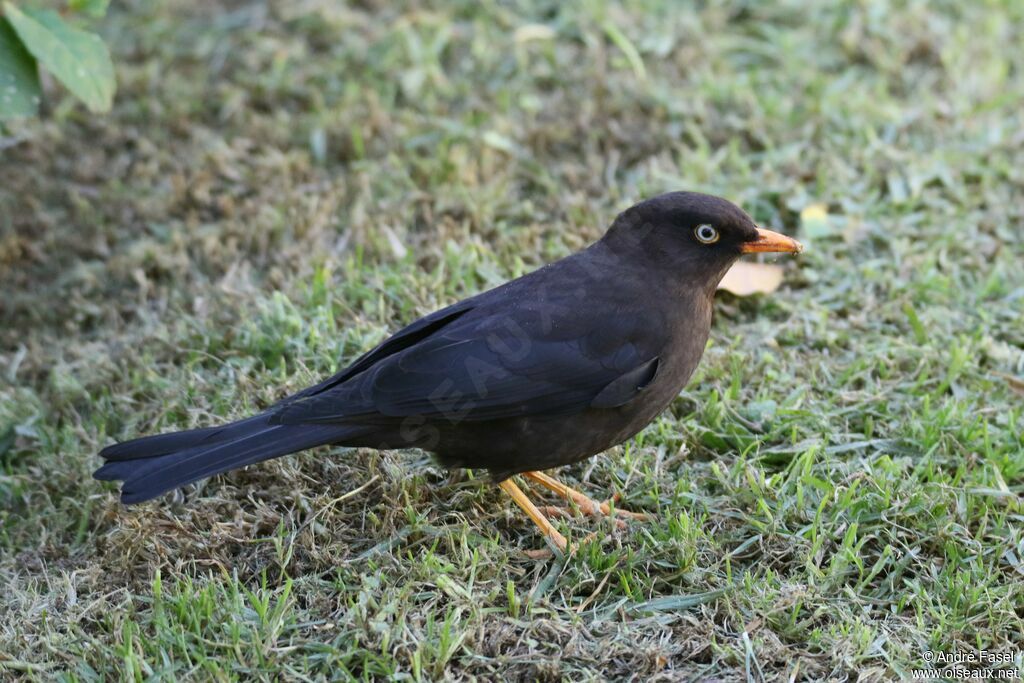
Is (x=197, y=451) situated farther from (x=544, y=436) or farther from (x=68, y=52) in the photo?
(x=68, y=52)

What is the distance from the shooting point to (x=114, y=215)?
6246 millimetres

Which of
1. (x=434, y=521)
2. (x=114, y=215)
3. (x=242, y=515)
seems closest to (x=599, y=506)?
(x=434, y=521)

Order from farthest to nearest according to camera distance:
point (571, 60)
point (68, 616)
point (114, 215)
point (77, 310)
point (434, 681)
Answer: point (571, 60)
point (114, 215)
point (77, 310)
point (68, 616)
point (434, 681)

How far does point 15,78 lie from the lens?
5.02m

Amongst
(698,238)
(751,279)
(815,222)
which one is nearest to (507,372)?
(698,238)

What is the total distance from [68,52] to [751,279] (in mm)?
3217

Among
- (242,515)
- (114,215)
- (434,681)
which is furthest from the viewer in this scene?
Answer: (114,215)

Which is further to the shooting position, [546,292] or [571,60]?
[571,60]

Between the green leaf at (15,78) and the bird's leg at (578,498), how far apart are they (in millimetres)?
2654

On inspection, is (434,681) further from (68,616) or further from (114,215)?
(114,215)

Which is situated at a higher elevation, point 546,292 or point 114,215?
point 546,292

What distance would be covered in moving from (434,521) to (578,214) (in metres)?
2.22

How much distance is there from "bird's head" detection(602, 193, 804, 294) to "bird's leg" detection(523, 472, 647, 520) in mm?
871

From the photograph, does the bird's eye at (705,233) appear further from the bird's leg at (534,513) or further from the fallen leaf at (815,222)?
the fallen leaf at (815,222)
